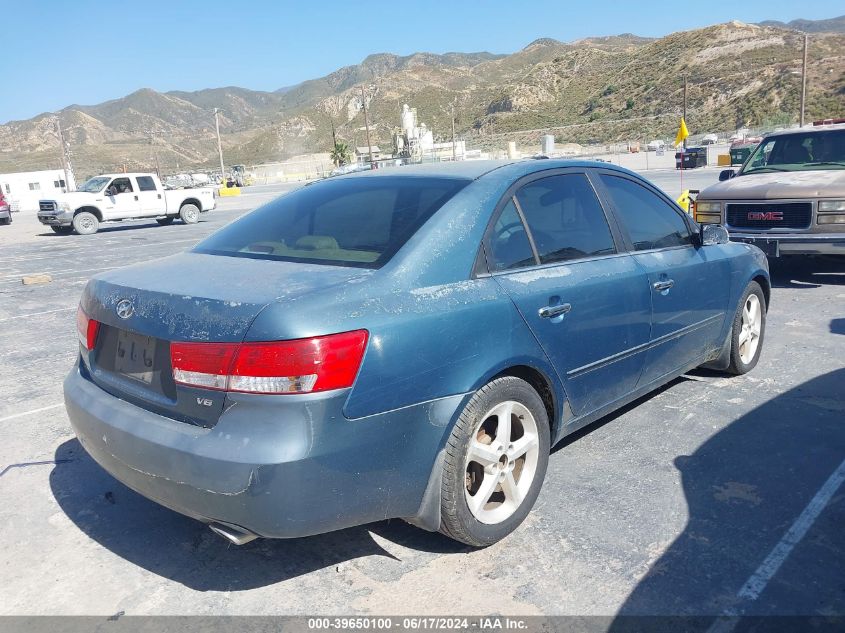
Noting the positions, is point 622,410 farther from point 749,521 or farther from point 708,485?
point 749,521

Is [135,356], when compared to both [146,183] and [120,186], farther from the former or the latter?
[146,183]

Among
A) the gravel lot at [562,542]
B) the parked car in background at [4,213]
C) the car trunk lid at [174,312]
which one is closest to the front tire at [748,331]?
the gravel lot at [562,542]

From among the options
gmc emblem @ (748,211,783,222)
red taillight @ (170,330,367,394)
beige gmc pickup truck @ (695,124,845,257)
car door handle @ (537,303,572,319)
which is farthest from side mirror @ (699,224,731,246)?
gmc emblem @ (748,211,783,222)

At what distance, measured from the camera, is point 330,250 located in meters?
3.23

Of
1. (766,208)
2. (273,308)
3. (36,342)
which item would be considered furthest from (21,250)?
(273,308)

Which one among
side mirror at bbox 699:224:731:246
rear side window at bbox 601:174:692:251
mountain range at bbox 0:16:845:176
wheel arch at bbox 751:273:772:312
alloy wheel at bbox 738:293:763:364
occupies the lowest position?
alloy wheel at bbox 738:293:763:364

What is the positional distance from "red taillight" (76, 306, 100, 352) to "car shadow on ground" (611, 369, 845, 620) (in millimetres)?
2440

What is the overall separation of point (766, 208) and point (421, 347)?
692 centimetres

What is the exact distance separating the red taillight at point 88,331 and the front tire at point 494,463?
64.2 inches

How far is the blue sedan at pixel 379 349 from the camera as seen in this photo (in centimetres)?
248

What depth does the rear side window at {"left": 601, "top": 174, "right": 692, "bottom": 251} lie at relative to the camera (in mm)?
4090

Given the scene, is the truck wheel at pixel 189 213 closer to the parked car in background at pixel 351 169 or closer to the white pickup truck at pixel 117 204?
the white pickup truck at pixel 117 204

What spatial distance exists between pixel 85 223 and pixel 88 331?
20361mm

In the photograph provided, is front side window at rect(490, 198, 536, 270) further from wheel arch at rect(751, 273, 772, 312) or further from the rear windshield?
wheel arch at rect(751, 273, 772, 312)
